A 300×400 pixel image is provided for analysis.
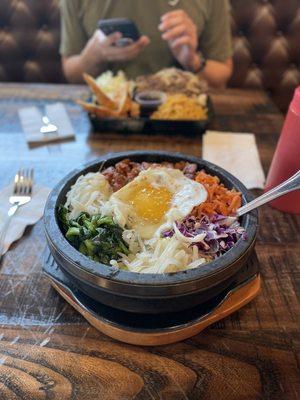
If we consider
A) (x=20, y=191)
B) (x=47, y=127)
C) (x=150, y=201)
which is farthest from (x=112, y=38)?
(x=150, y=201)

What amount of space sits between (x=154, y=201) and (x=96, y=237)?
283 mm

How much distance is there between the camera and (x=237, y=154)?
2.02 m

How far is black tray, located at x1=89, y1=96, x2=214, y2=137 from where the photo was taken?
82.4 inches

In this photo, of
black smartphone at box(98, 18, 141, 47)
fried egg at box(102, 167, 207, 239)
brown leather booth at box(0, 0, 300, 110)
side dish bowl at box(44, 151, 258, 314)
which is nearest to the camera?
side dish bowl at box(44, 151, 258, 314)

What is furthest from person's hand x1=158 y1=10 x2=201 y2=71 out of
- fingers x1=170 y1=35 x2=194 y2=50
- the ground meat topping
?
the ground meat topping

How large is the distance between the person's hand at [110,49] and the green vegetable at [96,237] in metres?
1.64

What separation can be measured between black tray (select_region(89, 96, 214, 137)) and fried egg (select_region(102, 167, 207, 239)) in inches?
29.7

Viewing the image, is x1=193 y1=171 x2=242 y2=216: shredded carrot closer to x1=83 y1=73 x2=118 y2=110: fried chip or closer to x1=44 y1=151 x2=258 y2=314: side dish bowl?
x1=44 y1=151 x2=258 y2=314: side dish bowl

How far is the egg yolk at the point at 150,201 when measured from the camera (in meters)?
1.28

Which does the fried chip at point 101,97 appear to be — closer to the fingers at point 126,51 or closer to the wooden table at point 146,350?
Result: the fingers at point 126,51

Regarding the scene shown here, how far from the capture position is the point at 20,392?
3.12 feet

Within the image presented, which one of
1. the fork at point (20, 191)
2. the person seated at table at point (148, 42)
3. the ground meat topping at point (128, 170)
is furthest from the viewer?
the person seated at table at point (148, 42)

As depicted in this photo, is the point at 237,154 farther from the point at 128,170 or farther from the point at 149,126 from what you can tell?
the point at 128,170

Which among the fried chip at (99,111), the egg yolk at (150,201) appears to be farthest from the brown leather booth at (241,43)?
the egg yolk at (150,201)
